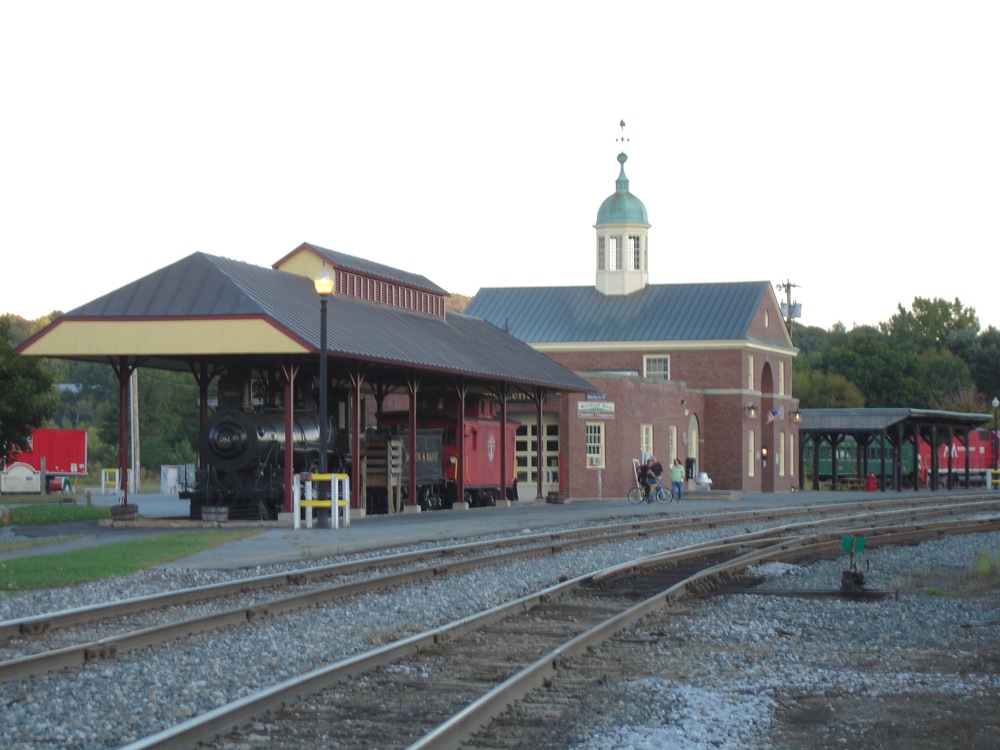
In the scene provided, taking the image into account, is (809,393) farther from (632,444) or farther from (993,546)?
(993,546)

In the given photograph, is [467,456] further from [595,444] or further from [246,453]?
[595,444]

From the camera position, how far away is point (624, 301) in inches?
2464

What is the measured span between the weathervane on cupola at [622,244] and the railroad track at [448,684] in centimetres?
4816

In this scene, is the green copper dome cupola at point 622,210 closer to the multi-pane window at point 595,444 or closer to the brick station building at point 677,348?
the brick station building at point 677,348

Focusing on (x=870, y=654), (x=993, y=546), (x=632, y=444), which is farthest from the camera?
(x=632, y=444)

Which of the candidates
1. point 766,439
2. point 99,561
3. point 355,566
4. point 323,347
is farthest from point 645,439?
point 99,561

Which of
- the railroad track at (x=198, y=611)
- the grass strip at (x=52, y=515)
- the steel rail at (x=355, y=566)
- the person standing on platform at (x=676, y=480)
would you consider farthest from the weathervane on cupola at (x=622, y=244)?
the railroad track at (x=198, y=611)

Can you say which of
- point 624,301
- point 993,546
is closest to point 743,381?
point 624,301

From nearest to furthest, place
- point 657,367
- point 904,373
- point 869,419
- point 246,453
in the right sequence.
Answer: point 246,453 → point 869,419 → point 657,367 → point 904,373

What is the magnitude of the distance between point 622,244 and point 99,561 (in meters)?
47.7

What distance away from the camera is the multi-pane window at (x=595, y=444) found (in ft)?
159

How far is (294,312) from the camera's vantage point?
97.5 feet

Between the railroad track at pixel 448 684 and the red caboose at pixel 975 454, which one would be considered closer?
the railroad track at pixel 448 684

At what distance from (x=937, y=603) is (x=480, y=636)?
6.15 metres
